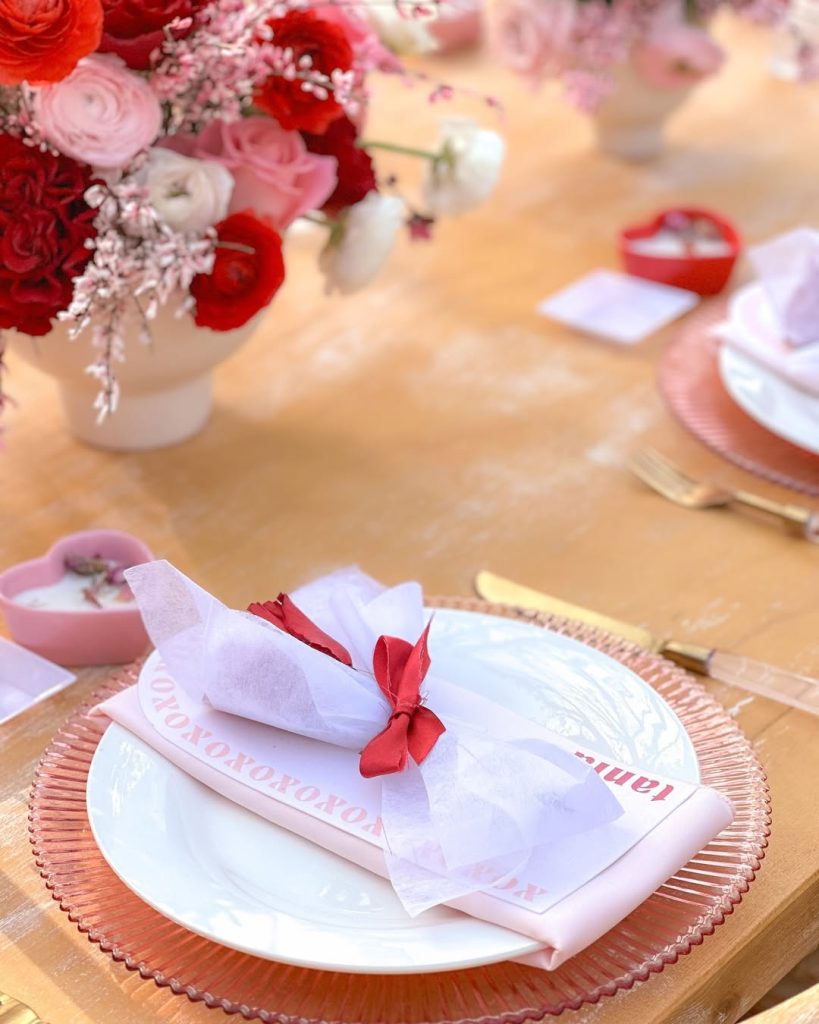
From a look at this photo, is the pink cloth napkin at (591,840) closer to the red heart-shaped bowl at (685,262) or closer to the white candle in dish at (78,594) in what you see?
the white candle in dish at (78,594)

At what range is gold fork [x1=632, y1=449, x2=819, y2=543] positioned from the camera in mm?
1123

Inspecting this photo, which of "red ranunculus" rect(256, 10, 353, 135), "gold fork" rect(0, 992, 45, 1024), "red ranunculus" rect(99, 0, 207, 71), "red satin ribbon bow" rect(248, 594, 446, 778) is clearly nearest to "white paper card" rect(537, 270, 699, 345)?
"red ranunculus" rect(256, 10, 353, 135)

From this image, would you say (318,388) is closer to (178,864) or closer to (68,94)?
(68,94)

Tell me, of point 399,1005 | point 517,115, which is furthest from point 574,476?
point 517,115

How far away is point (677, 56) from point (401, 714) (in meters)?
1.18

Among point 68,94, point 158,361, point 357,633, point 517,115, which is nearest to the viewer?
point 357,633

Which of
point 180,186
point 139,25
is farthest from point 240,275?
point 139,25

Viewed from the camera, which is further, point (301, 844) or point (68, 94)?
point (68, 94)

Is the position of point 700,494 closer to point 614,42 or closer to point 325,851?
point 325,851

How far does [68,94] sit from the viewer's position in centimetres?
97

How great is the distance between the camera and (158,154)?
1022 millimetres

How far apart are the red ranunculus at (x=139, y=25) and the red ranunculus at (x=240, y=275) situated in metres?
0.13

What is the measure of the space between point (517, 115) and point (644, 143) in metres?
0.25

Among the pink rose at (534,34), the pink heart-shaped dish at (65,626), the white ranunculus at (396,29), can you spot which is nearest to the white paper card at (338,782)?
the pink heart-shaped dish at (65,626)
